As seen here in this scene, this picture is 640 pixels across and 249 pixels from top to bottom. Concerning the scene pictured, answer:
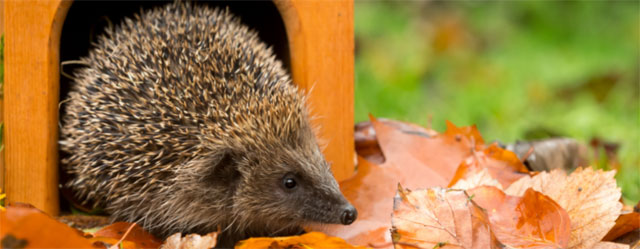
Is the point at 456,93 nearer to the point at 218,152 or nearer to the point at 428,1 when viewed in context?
the point at 428,1

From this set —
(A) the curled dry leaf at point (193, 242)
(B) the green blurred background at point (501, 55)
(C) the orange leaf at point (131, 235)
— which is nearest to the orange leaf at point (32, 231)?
(A) the curled dry leaf at point (193, 242)

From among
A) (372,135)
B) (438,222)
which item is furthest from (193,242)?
(372,135)

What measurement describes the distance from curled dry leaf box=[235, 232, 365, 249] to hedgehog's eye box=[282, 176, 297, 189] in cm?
45

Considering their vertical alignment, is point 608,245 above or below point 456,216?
below

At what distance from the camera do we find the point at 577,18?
9156 mm

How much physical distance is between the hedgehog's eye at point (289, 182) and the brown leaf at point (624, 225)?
153 centimetres

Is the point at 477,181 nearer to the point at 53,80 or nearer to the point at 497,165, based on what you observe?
the point at 497,165

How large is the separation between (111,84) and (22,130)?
520 millimetres

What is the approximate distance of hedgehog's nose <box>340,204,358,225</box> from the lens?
3375 millimetres

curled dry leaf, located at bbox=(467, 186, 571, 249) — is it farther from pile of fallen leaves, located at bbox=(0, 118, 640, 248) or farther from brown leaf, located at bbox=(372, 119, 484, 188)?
brown leaf, located at bbox=(372, 119, 484, 188)

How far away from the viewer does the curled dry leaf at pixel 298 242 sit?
3086 millimetres

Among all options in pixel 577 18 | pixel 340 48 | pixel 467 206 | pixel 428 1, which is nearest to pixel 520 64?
pixel 577 18

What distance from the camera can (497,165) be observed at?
396 centimetres

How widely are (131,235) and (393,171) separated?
4.75 ft
